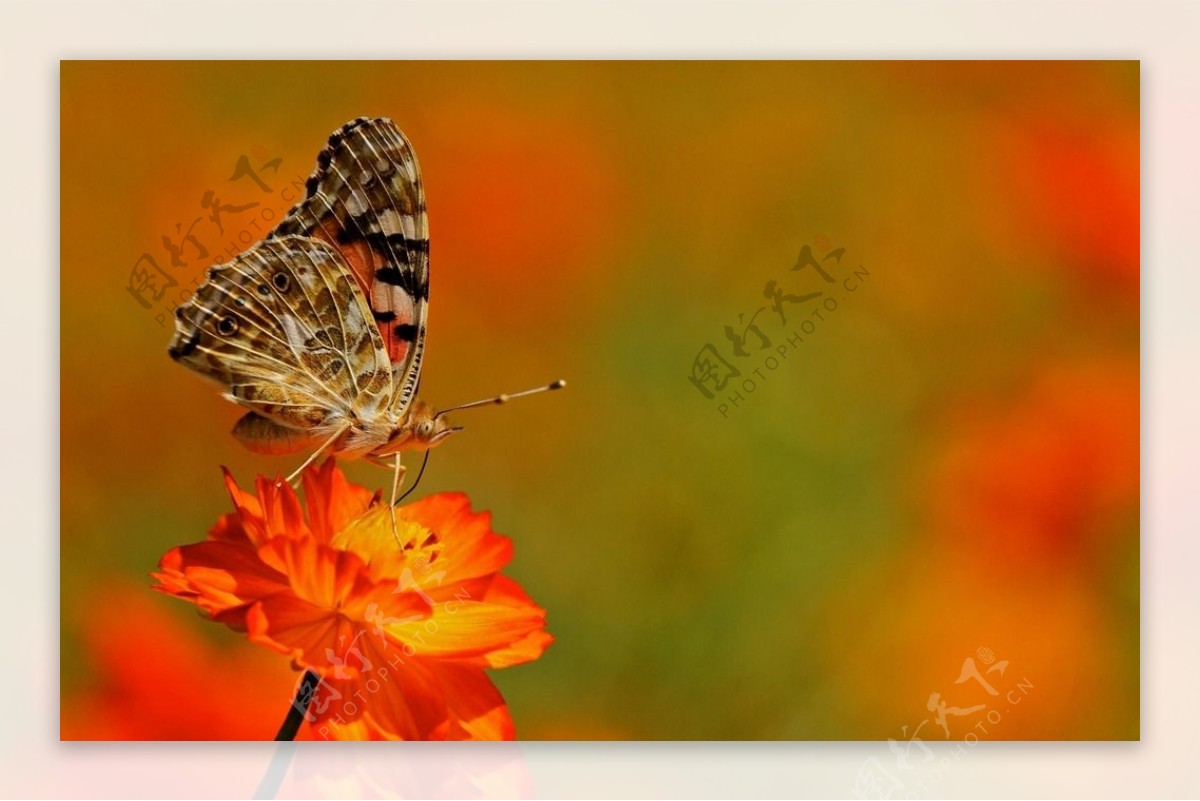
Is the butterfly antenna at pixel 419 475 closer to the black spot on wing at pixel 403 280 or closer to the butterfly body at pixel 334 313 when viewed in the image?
the butterfly body at pixel 334 313

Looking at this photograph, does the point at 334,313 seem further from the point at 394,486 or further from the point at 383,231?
the point at 394,486

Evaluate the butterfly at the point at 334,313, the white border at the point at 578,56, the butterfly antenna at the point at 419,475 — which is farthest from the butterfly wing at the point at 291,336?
the white border at the point at 578,56

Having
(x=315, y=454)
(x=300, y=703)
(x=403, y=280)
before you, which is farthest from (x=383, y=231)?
(x=300, y=703)

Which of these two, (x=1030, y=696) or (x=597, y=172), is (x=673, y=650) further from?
(x=597, y=172)

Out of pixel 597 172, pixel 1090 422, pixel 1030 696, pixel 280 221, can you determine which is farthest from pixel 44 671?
pixel 1090 422

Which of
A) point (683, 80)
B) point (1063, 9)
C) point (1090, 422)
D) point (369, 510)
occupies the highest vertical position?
point (1063, 9)

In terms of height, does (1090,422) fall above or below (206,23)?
below
